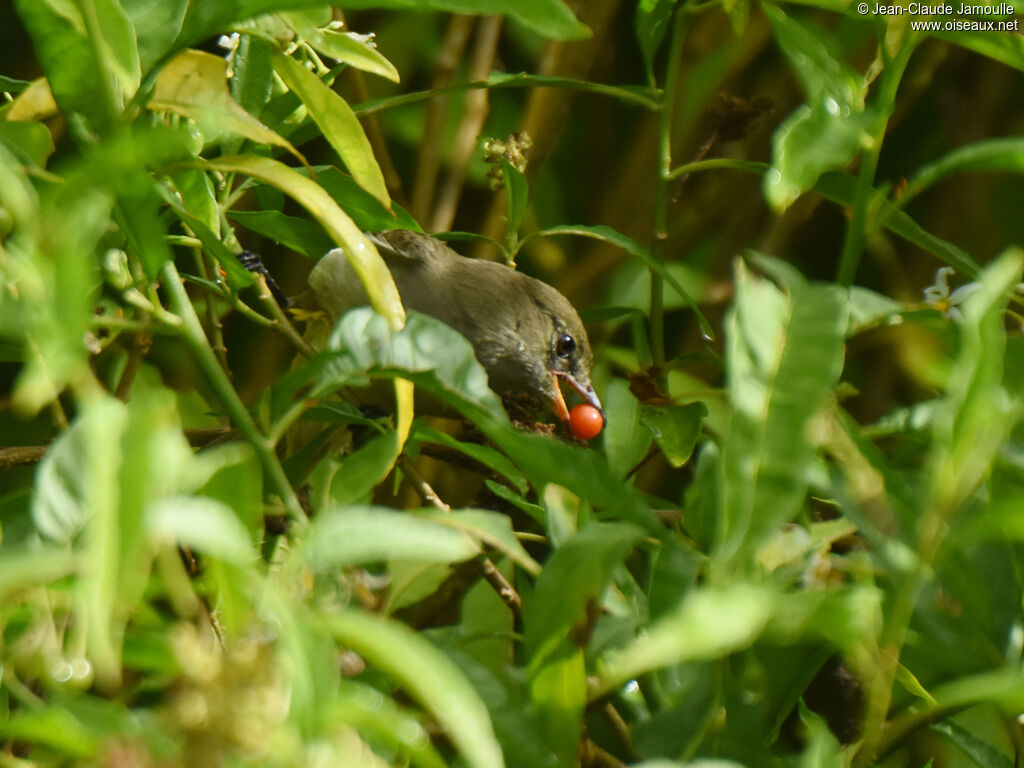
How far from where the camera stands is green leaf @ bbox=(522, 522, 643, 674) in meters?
0.83

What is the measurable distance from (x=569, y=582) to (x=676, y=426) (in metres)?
0.73

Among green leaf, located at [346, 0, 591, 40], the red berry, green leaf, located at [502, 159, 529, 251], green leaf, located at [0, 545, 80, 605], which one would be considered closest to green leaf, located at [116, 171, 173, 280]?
green leaf, located at [346, 0, 591, 40]

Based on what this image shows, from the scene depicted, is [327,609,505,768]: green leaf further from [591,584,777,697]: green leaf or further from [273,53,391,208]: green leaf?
[273,53,391,208]: green leaf

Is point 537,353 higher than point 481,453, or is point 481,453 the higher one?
point 481,453

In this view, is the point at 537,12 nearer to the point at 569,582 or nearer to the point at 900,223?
the point at 569,582

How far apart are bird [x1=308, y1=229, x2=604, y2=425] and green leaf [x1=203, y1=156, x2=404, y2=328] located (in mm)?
1875

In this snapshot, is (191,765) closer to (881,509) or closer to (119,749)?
(119,749)

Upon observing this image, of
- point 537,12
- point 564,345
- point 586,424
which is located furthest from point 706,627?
point 564,345

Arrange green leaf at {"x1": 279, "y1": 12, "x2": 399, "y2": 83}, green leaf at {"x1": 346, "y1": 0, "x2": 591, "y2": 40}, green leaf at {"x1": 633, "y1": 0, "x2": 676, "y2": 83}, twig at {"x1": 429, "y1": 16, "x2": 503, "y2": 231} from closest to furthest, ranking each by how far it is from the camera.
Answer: green leaf at {"x1": 346, "y1": 0, "x2": 591, "y2": 40}
green leaf at {"x1": 279, "y1": 12, "x2": 399, "y2": 83}
green leaf at {"x1": 633, "y1": 0, "x2": 676, "y2": 83}
twig at {"x1": 429, "y1": 16, "x2": 503, "y2": 231}

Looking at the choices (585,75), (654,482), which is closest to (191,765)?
(654,482)

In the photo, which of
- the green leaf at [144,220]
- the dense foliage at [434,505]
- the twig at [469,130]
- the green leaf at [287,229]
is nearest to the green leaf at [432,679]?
the dense foliage at [434,505]

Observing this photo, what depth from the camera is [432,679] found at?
0.65m

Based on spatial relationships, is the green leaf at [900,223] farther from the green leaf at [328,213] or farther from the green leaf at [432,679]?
the green leaf at [432,679]

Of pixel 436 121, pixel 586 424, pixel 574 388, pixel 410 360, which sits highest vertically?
pixel 410 360
